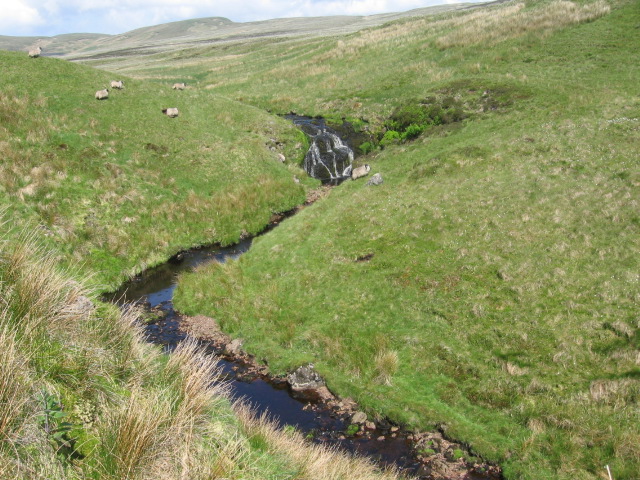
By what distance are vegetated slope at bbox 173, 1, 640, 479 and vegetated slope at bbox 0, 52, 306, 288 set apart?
19.2ft

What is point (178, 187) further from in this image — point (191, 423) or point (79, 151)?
point (191, 423)

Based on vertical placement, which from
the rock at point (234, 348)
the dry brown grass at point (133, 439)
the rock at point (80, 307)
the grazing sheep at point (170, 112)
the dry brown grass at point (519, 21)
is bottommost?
the rock at point (234, 348)

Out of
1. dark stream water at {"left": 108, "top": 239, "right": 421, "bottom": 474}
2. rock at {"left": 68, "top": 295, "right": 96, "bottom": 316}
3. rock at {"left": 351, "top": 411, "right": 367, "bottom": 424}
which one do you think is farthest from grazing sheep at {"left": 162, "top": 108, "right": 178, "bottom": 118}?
rock at {"left": 351, "top": 411, "right": 367, "bottom": 424}

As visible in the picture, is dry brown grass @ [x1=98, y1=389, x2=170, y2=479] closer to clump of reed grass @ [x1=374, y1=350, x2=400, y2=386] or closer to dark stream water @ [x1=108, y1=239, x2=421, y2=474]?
dark stream water @ [x1=108, y1=239, x2=421, y2=474]

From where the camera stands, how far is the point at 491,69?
49.2 metres

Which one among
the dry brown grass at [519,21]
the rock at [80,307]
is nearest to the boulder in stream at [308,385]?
the rock at [80,307]

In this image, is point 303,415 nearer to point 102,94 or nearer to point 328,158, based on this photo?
point 328,158

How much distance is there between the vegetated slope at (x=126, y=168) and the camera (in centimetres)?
2695

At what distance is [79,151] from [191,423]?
32136mm

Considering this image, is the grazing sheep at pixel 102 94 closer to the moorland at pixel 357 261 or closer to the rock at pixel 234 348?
the moorland at pixel 357 261

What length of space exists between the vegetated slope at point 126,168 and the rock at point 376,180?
24.6ft

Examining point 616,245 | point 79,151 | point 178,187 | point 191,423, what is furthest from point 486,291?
point 79,151

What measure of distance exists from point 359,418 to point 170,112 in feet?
126

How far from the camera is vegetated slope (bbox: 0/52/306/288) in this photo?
26953 millimetres
